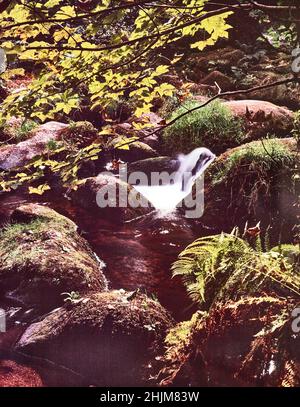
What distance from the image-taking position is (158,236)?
7.02 m

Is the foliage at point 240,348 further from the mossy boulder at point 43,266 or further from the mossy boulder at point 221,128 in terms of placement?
the mossy boulder at point 221,128

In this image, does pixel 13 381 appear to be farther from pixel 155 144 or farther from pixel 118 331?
pixel 155 144

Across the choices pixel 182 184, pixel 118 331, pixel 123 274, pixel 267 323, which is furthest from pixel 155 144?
pixel 267 323

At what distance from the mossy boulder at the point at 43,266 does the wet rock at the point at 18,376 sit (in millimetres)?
907

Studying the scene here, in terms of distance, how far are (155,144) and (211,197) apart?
11.8 ft

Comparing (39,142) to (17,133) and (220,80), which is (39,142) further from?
(220,80)

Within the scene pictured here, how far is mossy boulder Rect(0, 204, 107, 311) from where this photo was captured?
4.77 meters

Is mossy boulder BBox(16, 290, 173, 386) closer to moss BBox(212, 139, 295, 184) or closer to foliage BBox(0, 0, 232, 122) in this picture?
foliage BBox(0, 0, 232, 122)

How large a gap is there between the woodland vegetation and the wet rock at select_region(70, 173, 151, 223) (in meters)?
0.04

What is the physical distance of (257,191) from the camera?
21.9 ft

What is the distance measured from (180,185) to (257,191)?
2.54 m

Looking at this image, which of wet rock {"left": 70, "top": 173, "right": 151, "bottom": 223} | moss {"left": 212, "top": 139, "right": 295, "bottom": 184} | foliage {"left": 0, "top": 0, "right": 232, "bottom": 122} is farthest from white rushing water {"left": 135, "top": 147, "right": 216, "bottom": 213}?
foliage {"left": 0, "top": 0, "right": 232, "bottom": 122}

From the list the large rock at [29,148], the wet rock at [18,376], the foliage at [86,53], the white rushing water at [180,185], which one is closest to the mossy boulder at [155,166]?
the white rushing water at [180,185]

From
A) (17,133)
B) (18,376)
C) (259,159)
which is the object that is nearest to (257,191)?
(259,159)
